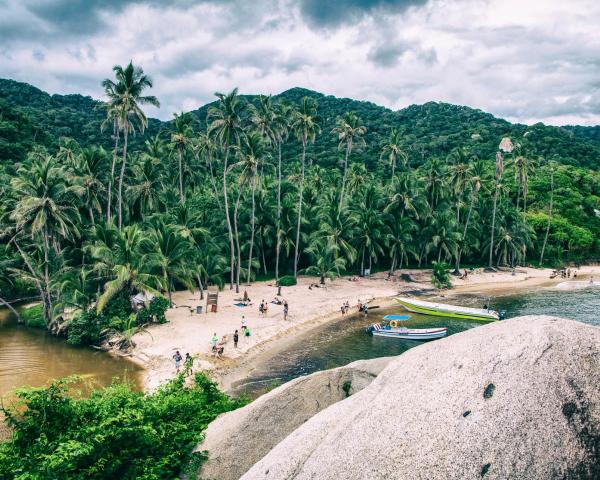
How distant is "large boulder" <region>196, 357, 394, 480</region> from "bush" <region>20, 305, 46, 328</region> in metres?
30.4

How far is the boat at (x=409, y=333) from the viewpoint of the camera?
36.0 metres

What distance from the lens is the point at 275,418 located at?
11812 millimetres

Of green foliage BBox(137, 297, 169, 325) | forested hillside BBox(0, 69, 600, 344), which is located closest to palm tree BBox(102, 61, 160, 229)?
forested hillside BBox(0, 69, 600, 344)

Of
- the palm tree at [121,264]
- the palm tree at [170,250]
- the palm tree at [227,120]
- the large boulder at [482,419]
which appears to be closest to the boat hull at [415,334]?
the palm tree at [170,250]

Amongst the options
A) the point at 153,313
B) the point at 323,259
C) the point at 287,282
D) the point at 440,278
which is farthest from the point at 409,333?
the point at 440,278

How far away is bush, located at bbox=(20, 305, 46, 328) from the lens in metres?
36.3

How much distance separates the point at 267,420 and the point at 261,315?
1078 inches

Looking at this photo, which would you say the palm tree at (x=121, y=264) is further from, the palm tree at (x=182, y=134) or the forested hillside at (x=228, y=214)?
the palm tree at (x=182, y=134)

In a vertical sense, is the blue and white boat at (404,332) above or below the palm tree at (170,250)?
below

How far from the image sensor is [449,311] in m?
42.3

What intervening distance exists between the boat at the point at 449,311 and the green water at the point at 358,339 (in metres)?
0.68

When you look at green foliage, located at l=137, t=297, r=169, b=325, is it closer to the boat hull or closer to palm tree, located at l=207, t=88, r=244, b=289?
palm tree, located at l=207, t=88, r=244, b=289

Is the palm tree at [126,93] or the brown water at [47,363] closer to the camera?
the brown water at [47,363]

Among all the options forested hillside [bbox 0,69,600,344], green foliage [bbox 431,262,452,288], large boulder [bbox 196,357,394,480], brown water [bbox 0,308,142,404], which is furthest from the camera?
green foliage [bbox 431,262,452,288]
